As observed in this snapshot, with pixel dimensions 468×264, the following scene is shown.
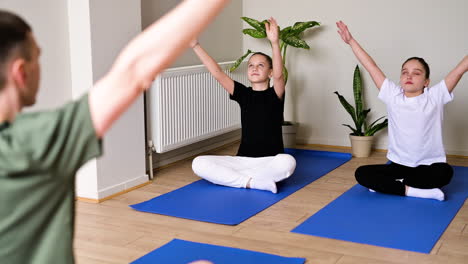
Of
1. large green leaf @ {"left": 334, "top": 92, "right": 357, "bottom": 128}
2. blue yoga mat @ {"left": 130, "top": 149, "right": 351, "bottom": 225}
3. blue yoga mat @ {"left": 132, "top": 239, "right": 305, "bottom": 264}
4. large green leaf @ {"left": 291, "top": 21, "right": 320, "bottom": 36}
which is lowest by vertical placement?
blue yoga mat @ {"left": 130, "top": 149, "right": 351, "bottom": 225}

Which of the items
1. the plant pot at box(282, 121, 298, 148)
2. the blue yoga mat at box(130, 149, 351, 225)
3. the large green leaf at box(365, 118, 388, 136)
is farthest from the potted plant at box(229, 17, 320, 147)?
the blue yoga mat at box(130, 149, 351, 225)

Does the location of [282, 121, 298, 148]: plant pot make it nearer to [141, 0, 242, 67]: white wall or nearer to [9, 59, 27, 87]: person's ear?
[141, 0, 242, 67]: white wall

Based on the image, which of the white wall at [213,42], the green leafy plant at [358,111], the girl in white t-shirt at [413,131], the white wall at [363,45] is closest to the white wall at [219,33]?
the white wall at [213,42]

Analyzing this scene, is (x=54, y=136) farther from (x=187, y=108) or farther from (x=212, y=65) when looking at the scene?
(x=187, y=108)

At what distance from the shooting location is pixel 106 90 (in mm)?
854

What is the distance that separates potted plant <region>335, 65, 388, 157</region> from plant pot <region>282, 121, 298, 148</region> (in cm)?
49

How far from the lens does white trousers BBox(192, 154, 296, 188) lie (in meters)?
3.57

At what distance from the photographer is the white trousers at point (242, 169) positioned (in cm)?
357

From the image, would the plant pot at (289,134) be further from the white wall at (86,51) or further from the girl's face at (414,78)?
the white wall at (86,51)

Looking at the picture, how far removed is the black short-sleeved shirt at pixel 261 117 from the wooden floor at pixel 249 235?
15.5 inches

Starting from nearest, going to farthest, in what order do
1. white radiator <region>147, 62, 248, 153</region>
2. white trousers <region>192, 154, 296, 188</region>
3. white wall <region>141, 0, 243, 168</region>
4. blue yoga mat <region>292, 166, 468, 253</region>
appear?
blue yoga mat <region>292, 166, 468, 253</region> → white trousers <region>192, 154, 296, 188</region> → white radiator <region>147, 62, 248, 153</region> → white wall <region>141, 0, 243, 168</region>

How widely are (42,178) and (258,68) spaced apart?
2.90m

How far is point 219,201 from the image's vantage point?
3.33 metres

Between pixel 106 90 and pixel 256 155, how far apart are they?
2.94 m
